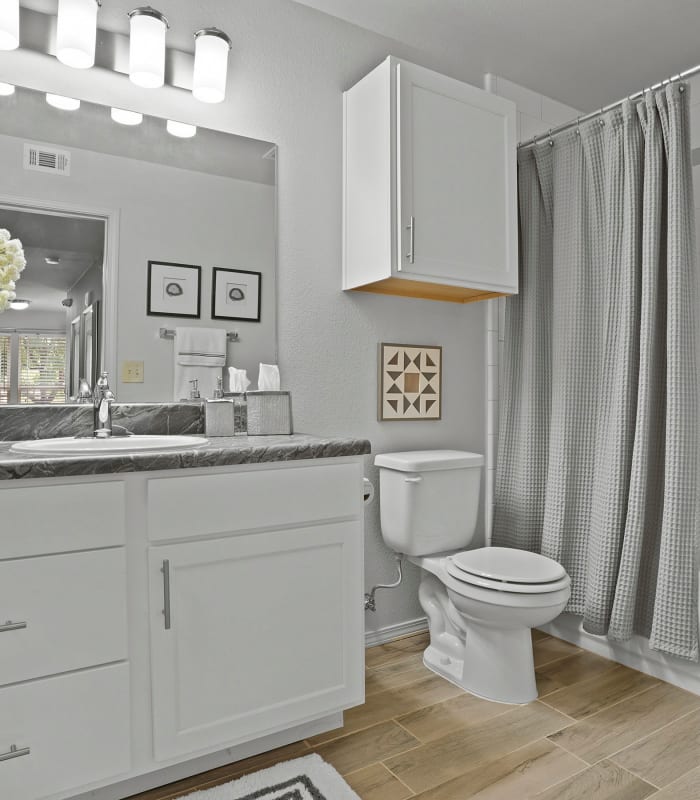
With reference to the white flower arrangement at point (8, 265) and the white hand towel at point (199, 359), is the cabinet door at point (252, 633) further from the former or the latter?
the white flower arrangement at point (8, 265)

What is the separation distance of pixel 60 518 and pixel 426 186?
1573mm

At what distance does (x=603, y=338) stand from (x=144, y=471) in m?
1.72

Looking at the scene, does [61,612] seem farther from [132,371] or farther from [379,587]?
[379,587]

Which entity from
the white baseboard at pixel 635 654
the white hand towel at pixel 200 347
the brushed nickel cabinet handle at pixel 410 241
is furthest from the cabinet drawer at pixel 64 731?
the white baseboard at pixel 635 654

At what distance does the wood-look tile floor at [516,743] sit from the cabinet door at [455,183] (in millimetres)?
1436

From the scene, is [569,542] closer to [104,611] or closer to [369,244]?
[369,244]

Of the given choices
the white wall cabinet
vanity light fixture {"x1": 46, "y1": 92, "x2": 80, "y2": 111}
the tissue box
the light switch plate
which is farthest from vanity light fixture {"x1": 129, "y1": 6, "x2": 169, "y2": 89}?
the white wall cabinet

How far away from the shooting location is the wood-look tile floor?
1.52 meters

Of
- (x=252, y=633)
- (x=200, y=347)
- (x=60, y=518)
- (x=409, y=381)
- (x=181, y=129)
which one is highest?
(x=181, y=129)

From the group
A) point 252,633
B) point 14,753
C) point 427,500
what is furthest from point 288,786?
point 427,500

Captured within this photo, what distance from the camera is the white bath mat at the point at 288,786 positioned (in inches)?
57.9

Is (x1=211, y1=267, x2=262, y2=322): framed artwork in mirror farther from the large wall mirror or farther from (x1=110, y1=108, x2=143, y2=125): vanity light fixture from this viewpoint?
(x1=110, y1=108, x2=143, y2=125): vanity light fixture

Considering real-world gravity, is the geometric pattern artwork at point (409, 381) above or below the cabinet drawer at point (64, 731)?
above

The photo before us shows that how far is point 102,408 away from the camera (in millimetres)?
1763
